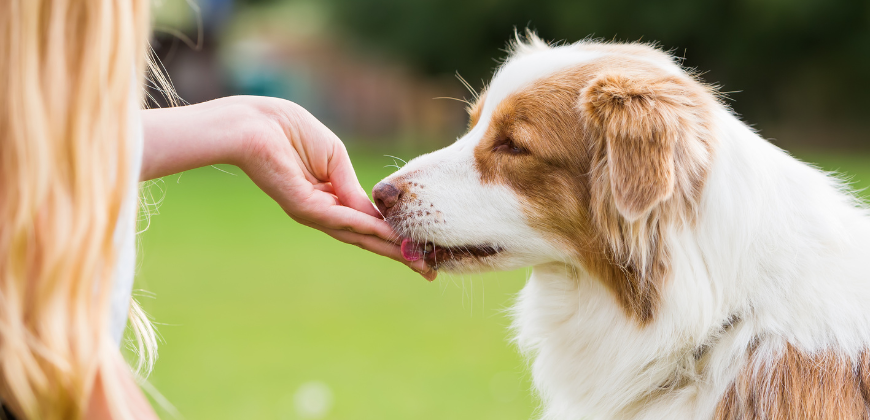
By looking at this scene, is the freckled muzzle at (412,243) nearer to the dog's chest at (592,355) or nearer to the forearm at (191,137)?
the dog's chest at (592,355)

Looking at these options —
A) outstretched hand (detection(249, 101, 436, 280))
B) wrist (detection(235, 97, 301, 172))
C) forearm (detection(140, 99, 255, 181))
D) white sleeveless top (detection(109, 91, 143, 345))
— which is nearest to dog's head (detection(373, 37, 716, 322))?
outstretched hand (detection(249, 101, 436, 280))

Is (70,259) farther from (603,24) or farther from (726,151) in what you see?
(603,24)

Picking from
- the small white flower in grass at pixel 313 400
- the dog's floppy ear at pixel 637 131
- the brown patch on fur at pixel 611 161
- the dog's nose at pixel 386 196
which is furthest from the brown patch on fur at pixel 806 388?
the small white flower in grass at pixel 313 400

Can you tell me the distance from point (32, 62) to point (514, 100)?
1733mm

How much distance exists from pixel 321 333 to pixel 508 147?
13.3ft

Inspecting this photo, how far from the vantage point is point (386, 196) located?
9.17 feet

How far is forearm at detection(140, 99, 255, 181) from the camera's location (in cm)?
198

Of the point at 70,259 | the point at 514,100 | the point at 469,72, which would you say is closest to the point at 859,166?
the point at 469,72

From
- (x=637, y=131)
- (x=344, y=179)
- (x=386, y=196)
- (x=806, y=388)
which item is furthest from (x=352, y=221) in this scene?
(x=806, y=388)

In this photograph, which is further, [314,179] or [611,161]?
[314,179]

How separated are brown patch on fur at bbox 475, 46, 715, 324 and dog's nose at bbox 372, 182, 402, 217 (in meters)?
0.32

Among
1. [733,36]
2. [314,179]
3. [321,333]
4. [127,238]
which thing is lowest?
[321,333]

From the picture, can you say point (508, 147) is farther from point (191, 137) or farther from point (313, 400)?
point (313, 400)

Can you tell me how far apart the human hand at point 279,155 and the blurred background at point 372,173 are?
0.78 feet
